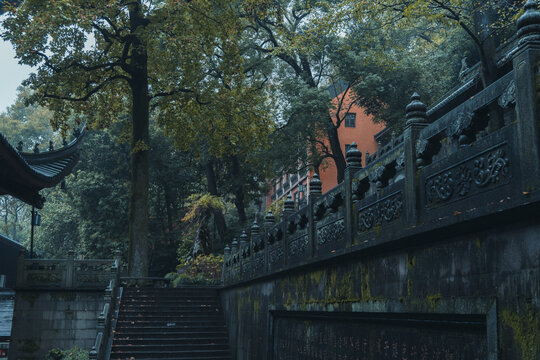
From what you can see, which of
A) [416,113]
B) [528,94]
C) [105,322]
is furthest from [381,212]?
[105,322]

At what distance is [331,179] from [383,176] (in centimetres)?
3248

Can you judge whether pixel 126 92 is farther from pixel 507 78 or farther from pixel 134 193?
pixel 507 78

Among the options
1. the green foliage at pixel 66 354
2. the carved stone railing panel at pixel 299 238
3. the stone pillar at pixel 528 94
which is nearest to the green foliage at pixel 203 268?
the green foliage at pixel 66 354

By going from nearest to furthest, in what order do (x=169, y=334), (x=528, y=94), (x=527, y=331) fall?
(x=527, y=331) → (x=528, y=94) → (x=169, y=334)

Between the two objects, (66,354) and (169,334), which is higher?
(169,334)

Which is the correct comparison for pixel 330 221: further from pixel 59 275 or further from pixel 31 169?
pixel 59 275

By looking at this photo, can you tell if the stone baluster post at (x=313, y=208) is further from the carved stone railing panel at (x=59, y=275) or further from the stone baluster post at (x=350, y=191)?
the carved stone railing panel at (x=59, y=275)

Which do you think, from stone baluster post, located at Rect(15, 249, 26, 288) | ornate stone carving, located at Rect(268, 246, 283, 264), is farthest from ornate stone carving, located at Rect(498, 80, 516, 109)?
stone baluster post, located at Rect(15, 249, 26, 288)

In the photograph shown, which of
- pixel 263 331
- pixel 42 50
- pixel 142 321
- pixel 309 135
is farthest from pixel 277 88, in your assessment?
pixel 263 331

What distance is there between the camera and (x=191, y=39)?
60.7 ft

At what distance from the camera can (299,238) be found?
30.1 feet

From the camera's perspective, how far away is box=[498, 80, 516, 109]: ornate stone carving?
4000mm

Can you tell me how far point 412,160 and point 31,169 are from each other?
40.2 feet

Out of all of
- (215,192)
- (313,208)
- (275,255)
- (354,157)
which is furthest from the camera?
(215,192)
